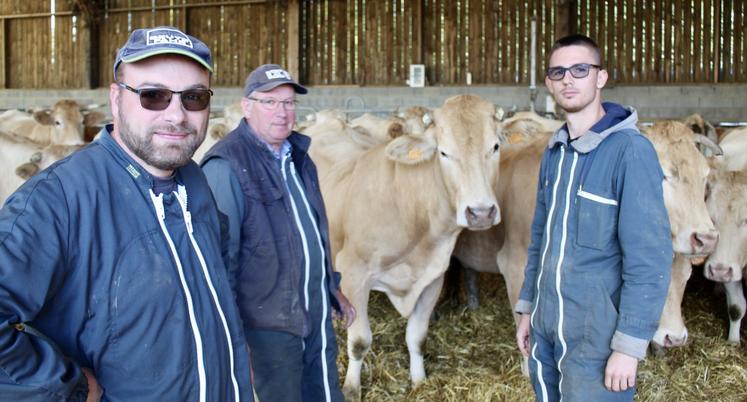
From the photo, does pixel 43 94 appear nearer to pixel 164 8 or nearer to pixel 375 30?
pixel 164 8

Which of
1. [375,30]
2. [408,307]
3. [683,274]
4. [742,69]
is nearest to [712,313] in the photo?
[683,274]

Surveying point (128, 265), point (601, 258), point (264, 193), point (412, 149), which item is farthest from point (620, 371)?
point (412, 149)

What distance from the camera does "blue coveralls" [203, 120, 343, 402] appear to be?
9.55ft

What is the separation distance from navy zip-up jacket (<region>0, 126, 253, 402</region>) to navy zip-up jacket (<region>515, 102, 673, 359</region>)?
1.28 m

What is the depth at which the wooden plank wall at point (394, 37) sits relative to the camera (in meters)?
14.1

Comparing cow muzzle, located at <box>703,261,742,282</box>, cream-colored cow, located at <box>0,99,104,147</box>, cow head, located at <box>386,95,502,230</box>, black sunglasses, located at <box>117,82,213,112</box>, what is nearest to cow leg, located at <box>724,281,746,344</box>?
cow muzzle, located at <box>703,261,742,282</box>

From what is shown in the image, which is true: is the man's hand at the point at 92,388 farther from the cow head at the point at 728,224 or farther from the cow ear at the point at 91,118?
the cow ear at the point at 91,118

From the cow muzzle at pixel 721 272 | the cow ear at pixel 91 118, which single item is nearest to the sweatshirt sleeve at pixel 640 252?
the cow muzzle at pixel 721 272

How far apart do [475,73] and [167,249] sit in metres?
14.4

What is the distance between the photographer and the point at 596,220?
8.29 ft

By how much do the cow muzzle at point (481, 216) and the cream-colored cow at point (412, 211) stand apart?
0.03 meters

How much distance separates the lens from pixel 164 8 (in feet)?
60.1

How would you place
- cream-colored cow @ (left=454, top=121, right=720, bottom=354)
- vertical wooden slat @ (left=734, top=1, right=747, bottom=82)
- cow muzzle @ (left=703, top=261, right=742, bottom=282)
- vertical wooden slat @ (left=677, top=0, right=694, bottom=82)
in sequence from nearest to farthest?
1. cream-colored cow @ (left=454, top=121, right=720, bottom=354)
2. cow muzzle @ (left=703, top=261, right=742, bottom=282)
3. vertical wooden slat @ (left=734, top=1, right=747, bottom=82)
4. vertical wooden slat @ (left=677, top=0, right=694, bottom=82)

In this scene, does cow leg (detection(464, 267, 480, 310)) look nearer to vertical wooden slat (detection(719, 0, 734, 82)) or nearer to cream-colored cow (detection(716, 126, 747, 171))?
cream-colored cow (detection(716, 126, 747, 171))
